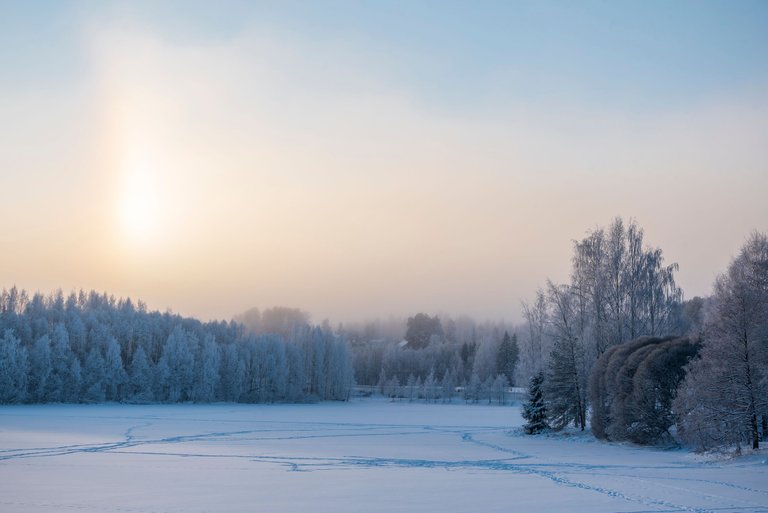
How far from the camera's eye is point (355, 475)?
2359cm

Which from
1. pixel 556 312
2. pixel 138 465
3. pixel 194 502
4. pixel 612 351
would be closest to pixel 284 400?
pixel 556 312

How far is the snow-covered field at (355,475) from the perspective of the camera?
58.9 ft

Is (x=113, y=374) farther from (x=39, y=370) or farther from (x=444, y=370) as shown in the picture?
(x=444, y=370)

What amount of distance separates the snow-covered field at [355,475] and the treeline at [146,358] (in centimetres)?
5512

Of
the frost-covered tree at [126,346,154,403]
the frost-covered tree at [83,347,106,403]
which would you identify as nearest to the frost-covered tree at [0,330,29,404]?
the frost-covered tree at [83,347,106,403]

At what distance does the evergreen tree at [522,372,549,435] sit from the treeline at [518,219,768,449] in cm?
9

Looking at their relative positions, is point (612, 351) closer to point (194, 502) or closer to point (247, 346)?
point (194, 502)

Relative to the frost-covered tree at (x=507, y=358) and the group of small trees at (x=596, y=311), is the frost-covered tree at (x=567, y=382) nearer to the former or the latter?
the group of small trees at (x=596, y=311)

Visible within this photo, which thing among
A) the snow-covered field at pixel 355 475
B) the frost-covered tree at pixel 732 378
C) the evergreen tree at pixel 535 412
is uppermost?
→ the frost-covered tree at pixel 732 378

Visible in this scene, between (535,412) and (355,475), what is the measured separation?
24299 mm

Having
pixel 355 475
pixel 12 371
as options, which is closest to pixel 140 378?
pixel 12 371

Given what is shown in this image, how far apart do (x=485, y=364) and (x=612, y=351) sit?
9211 cm

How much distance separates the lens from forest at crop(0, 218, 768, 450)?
2930 centimetres

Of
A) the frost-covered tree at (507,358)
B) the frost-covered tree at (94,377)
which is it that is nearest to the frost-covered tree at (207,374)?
the frost-covered tree at (94,377)
